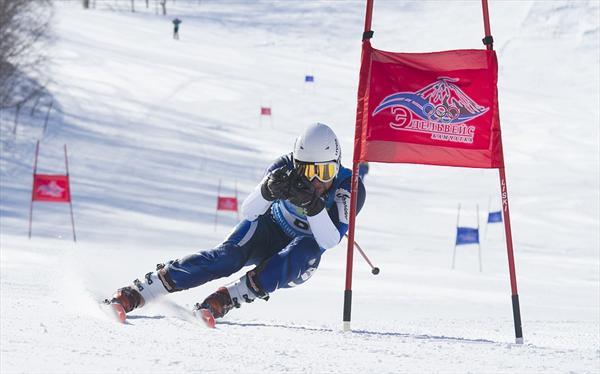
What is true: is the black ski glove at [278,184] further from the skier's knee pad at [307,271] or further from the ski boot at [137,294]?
the ski boot at [137,294]

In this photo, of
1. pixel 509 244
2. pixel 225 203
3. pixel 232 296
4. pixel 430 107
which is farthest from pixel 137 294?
pixel 225 203

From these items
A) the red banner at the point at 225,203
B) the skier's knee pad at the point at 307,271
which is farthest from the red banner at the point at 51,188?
the skier's knee pad at the point at 307,271

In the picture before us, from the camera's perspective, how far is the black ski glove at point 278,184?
5664mm

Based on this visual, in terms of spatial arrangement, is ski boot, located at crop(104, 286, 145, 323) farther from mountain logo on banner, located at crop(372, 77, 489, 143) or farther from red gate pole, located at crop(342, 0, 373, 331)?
mountain logo on banner, located at crop(372, 77, 489, 143)

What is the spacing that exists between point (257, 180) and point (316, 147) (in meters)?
19.0

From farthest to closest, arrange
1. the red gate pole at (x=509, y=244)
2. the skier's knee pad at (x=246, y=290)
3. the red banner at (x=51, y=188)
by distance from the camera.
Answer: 1. the red banner at (x=51, y=188)
2. the red gate pole at (x=509, y=244)
3. the skier's knee pad at (x=246, y=290)

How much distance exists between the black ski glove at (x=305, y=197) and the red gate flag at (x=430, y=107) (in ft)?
2.25

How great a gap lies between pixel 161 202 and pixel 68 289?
1401 centimetres

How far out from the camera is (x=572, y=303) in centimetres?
1036

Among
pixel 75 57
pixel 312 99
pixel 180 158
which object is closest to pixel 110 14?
pixel 75 57

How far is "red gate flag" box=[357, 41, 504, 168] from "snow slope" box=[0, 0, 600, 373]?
1150mm

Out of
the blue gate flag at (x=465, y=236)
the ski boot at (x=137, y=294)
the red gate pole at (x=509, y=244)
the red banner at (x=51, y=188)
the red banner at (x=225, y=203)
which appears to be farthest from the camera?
the red banner at (x=225, y=203)

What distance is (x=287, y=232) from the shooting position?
20.3 feet

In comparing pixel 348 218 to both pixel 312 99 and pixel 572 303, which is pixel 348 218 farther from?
pixel 312 99
